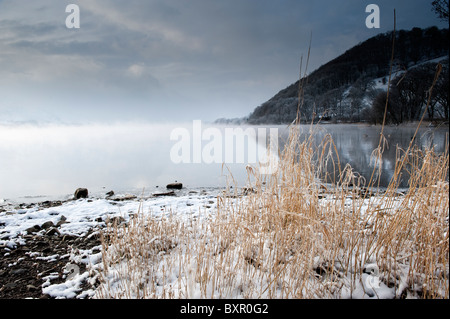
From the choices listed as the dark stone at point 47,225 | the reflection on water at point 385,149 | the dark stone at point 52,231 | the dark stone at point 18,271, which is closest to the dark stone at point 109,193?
the dark stone at point 47,225

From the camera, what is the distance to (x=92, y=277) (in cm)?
227

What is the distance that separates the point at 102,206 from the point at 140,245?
2.69 m

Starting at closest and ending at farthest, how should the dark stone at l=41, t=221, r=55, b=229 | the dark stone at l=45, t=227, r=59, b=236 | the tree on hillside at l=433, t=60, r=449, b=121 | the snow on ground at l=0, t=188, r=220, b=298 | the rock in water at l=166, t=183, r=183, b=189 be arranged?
the snow on ground at l=0, t=188, r=220, b=298 < the dark stone at l=45, t=227, r=59, b=236 < the dark stone at l=41, t=221, r=55, b=229 < the rock in water at l=166, t=183, r=183, b=189 < the tree on hillside at l=433, t=60, r=449, b=121

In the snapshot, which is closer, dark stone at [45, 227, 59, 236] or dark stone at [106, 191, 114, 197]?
dark stone at [45, 227, 59, 236]

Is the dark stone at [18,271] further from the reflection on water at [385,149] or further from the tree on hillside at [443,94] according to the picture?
the tree on hillside at [443,94]

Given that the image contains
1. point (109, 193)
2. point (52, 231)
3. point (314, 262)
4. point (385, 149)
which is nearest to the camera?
point (314, 262)

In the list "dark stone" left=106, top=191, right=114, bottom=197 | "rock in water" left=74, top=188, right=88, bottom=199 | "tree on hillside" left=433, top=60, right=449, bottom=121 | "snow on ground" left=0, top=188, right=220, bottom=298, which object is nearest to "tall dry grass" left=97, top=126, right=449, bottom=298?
"snow on ground" left=0, top=188, right=220, bottom=298

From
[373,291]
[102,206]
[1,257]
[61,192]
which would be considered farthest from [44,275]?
[61,192]

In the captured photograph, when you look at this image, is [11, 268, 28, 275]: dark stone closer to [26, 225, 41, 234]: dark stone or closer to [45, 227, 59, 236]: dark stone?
[45, 227, 59, 236]: dark stone

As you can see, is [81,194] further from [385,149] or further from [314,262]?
[385,149]

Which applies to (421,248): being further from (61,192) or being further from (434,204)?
(61,192)

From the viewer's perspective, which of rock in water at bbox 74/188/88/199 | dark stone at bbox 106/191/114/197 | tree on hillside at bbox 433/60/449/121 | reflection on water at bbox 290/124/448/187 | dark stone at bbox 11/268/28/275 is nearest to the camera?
dark stone at bbox 11/268/28/275

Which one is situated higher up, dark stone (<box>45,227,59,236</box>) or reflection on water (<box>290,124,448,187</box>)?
reflection on water (<box>290,124,448,187</box>)

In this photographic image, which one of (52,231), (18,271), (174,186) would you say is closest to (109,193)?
(174,186)
